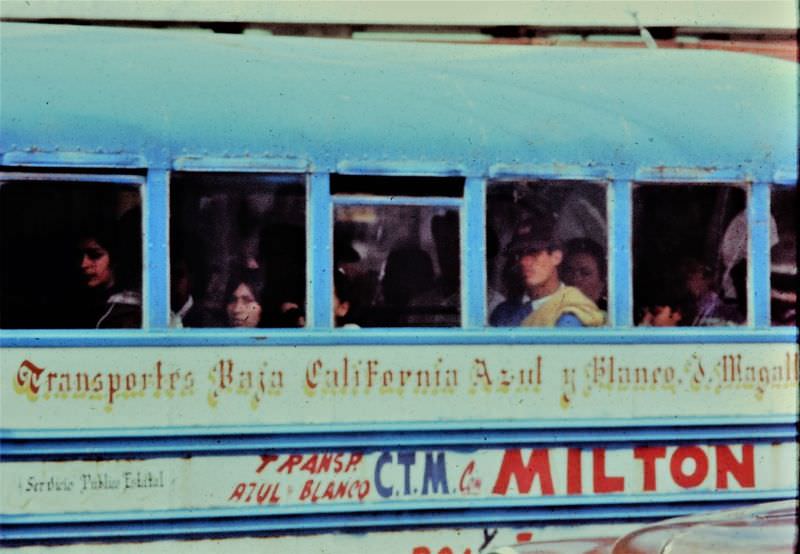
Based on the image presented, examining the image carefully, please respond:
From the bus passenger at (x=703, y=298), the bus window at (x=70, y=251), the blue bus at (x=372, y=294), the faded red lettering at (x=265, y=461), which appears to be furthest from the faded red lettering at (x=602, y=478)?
the bus window at (x=70, y=251)

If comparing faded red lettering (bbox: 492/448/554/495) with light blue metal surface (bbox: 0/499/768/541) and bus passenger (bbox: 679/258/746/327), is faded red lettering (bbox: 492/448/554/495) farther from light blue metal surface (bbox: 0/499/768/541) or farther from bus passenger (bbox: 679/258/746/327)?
bus passenger (bbox: 679/258/746/327)

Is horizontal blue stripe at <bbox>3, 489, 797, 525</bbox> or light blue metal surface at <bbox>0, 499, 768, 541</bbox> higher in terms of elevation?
horizontal blue stripe at <bbox>3, 489, 797, 525</bbox>

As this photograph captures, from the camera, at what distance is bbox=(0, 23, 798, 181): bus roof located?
248 inches

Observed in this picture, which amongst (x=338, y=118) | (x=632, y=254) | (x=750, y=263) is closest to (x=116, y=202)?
(x=338, y=118)

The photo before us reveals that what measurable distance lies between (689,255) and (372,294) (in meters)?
1.35

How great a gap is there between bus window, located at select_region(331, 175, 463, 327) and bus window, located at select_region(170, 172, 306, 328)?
0.17 m

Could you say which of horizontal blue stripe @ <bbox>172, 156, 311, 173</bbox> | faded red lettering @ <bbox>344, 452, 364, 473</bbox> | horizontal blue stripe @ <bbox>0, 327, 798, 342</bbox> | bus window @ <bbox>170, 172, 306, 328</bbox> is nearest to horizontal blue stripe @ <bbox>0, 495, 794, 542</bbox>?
faded red lettering @ <bbox>344, 452, 364, 473</bbox>

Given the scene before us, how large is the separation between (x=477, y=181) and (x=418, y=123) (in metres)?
0.34

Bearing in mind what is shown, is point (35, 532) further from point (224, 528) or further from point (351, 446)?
point (351, 446)

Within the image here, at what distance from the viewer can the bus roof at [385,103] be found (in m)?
6.29

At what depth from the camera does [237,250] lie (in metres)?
6.33

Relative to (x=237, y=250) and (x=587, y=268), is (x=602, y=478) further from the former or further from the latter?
(x=237, y=250)

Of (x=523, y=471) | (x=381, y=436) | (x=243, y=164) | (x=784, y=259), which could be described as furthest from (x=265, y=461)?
(x=784, y=259)

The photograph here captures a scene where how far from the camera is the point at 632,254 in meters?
6.64
